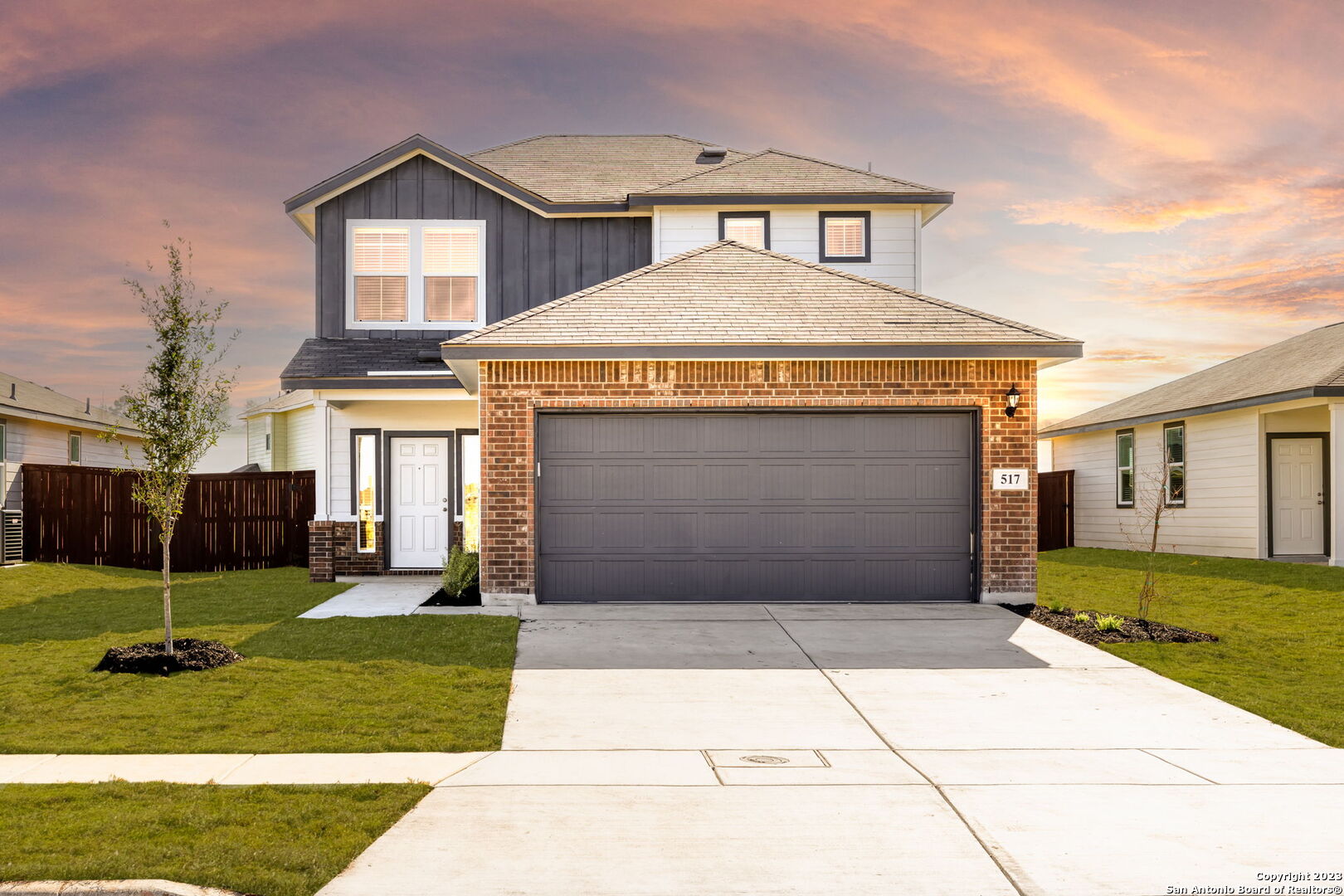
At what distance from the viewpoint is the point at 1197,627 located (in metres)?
11.7

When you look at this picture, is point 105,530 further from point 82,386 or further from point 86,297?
point 82,386

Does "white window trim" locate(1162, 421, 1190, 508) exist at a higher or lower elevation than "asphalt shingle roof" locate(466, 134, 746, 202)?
lower

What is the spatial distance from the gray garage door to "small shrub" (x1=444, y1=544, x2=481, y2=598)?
131cm

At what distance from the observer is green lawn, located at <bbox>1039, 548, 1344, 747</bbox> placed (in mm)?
8172

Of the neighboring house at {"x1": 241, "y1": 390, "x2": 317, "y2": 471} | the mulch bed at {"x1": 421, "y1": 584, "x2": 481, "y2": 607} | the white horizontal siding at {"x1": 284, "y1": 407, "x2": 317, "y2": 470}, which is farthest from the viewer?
the neighboring house at {"x1": 241, "y1": 390, "x2": 317, "y2": 471}

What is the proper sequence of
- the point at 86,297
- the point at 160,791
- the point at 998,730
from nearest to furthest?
the point at 160,791 < the point at 998,730 < the point at 86,297

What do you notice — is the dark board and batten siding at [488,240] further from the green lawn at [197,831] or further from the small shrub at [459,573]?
the green lawn at [197,831]

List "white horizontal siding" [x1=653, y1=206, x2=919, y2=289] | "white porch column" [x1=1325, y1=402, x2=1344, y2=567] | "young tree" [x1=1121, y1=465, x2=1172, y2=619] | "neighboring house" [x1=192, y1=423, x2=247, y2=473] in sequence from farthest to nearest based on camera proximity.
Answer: "neighboring house" [x1=192, y1=423, x2=247, y2=473], "young tree" [x1=1121, y1=465, x2=1172, y2=619], "white horizontal siding" [x1=653, y1=206, x2=919, y2=289], "white porch column" [x1=1325, y1=402, x2=1344, y2=567]

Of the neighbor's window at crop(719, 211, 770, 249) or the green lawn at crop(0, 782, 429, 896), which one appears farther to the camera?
the neighbor's window at crop(719, 211, 770, 249)

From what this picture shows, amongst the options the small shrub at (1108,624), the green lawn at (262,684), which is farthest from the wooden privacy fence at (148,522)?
the small shrub at (1108,624)

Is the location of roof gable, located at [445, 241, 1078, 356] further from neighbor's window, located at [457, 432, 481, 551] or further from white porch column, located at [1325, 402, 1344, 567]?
white porch column, located at [1325, 402, 1344, 567]

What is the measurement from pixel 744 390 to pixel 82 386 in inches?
1012

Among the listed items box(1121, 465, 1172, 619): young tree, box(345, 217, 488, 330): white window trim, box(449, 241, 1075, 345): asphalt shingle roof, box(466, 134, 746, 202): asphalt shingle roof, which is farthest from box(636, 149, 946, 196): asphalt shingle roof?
box(1121, 465, 1172, 619): young tree

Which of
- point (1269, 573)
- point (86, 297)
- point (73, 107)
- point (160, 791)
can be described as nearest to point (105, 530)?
point (86, 297)
